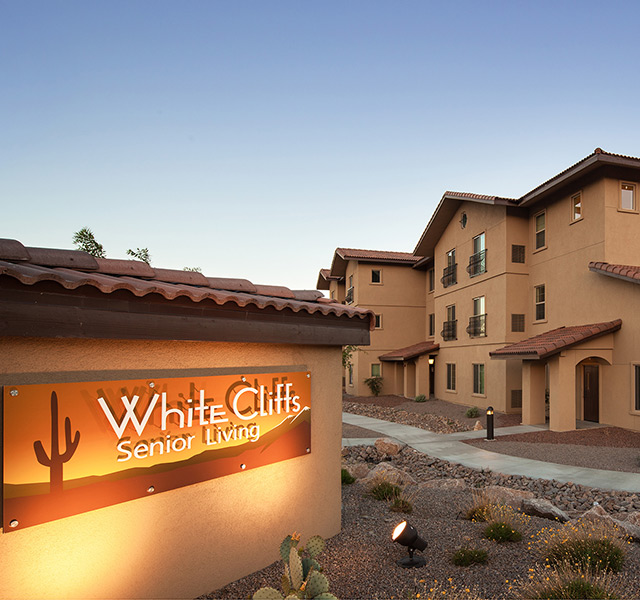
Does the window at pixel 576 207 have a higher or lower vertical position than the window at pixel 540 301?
higher

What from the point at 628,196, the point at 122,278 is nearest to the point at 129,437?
the point at 122,278

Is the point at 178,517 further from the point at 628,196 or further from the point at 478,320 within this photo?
the point at 478,320

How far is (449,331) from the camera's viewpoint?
92.0 feet

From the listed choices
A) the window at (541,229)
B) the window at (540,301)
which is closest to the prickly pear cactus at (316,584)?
the window at (540,301)

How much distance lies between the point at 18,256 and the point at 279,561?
14.8 feet

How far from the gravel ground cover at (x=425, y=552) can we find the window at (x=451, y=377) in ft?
57.8

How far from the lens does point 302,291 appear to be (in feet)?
22.8

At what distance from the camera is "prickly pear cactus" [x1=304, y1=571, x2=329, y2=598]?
4.11m

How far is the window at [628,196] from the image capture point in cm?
1790

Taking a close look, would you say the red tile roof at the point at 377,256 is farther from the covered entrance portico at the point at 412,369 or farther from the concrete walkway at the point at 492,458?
the concrete walkway at the point at 492,458

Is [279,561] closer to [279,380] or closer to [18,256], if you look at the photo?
[279,380]

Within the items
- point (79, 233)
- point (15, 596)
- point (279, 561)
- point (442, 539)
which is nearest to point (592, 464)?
point (442, 539)

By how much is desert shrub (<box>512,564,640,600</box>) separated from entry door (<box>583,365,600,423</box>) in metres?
15.2

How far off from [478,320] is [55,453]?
2357 centimetres
